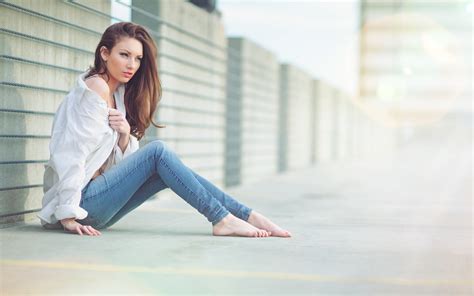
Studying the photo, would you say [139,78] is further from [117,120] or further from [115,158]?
[115,158]

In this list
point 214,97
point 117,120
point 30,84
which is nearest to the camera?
point 117,120

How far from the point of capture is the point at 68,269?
11.7 feet

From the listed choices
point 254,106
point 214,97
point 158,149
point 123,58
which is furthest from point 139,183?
point 254,106

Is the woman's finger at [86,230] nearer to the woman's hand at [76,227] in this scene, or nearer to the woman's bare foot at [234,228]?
the woman's hand at [76,227]

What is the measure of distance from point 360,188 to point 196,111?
2586 millimetres

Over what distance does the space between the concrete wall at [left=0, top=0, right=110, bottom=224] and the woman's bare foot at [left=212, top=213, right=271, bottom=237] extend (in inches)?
52.9

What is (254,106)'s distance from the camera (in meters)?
12.7

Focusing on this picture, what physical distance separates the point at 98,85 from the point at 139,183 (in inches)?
23.2

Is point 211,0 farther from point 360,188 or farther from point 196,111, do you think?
point 360,188

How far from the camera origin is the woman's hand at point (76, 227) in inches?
183

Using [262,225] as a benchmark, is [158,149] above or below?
above

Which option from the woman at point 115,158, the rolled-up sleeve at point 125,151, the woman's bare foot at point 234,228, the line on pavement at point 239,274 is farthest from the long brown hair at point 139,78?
the line on pavement at point 239,274

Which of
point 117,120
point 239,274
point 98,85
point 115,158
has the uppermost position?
point 98,85

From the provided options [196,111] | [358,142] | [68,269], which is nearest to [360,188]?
[196,111]
